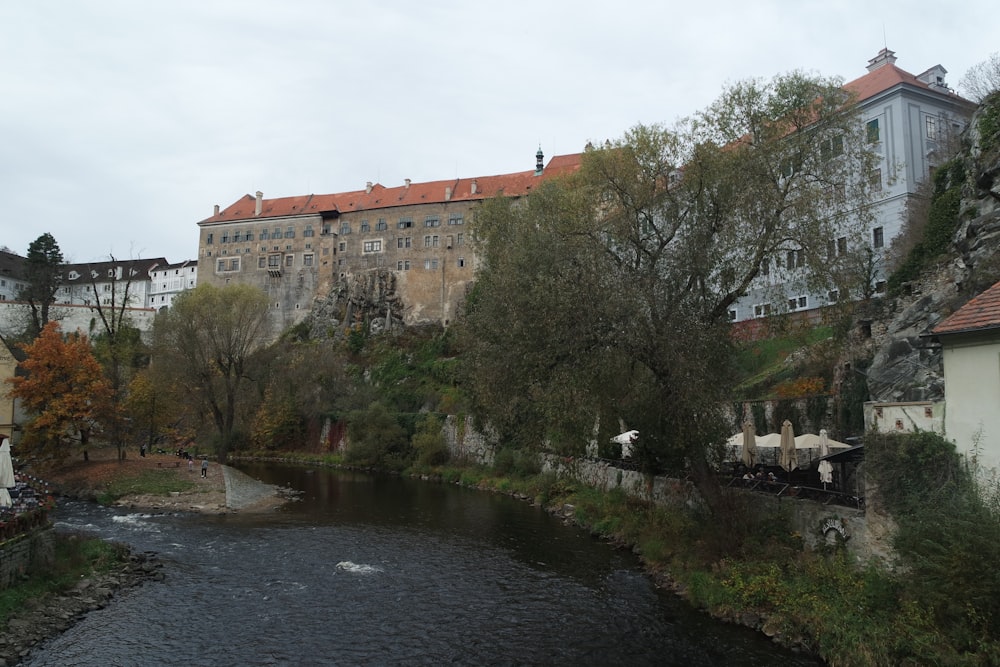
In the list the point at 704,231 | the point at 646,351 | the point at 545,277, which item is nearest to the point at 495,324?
the point at 545,277

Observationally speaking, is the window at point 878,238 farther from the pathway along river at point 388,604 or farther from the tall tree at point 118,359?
the tall tree at point 118,359

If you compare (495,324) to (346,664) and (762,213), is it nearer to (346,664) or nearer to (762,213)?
(762,213)

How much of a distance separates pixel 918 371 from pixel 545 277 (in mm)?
10964

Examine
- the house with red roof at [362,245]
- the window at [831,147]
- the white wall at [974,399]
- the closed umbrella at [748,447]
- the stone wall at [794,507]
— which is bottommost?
the stone wall at [794,507]

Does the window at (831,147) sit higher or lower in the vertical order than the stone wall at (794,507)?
higher

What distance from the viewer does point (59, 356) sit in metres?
30.9

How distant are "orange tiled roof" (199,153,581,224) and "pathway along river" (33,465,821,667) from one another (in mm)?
50883

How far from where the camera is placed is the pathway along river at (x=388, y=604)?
1221 centimetres

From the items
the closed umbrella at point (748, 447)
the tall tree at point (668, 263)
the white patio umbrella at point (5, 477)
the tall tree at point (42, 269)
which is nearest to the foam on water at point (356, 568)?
the tall tree at point (668, 263)

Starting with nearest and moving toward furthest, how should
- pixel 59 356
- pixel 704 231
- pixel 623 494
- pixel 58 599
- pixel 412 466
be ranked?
pixel 58 599 < pixel 704 231 < pixel 623 494 < pixel 59 356 < pixel 412 466

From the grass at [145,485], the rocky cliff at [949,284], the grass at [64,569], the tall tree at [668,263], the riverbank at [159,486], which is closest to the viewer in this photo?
the grass at [64,569]

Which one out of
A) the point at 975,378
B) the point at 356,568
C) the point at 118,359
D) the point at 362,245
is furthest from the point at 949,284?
the point at 362,245

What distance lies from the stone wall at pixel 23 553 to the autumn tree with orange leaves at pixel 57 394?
1707 cm

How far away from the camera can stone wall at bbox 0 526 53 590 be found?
13.7 meters
